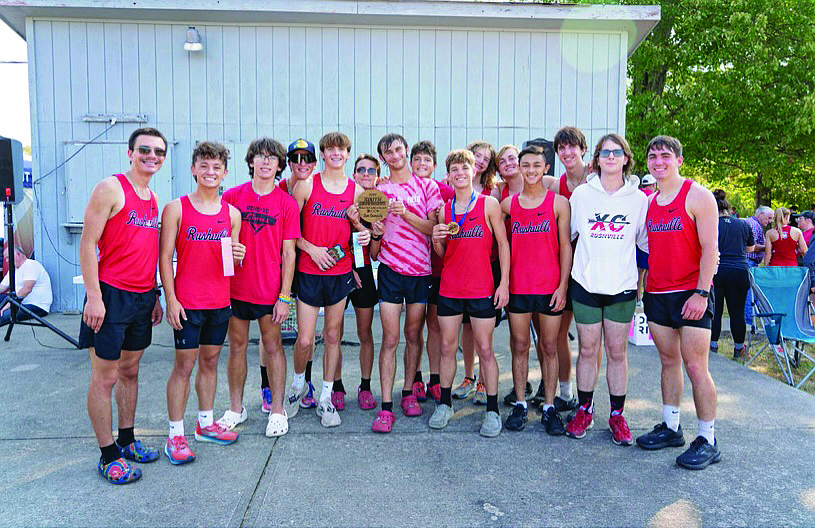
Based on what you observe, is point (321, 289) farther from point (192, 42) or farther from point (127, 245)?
point (192, 42)

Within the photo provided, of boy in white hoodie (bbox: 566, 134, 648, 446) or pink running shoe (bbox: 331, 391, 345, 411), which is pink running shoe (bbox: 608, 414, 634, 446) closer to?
boy in white hoodie (bbox: 566, 134, 648, 446)

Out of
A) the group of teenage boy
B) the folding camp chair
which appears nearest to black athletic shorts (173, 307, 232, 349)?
the group of teenage boy

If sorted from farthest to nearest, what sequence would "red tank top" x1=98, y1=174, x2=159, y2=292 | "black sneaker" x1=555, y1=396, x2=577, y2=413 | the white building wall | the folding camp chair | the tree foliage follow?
the tree foliage < the white building wall < the folding camp chair < "black sneaker" x1=555, y1=396, x2=577, y2=413 < "red tank top" x1=98, y1=174, x2=159, y2=292

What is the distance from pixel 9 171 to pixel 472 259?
612cm

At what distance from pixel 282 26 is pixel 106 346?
6558mm

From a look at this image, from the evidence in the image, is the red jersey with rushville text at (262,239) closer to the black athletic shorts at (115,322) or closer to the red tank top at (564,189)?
the black athletic shorts at (115,322)

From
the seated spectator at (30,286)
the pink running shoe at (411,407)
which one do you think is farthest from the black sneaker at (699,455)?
the seated spectator at (30,286)

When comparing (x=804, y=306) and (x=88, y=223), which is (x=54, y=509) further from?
(x=804, y=306)

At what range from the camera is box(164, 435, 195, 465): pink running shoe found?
334cm

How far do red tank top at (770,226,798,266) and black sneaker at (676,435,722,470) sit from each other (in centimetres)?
670

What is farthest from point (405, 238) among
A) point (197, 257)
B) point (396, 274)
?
point (197, 257)

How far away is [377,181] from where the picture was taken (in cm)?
432

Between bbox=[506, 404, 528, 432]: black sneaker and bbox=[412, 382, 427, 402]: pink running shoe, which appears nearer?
bbox=[506, 404, 528, 432]: black sneaker

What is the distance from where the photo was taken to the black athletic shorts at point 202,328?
3.38 meters
